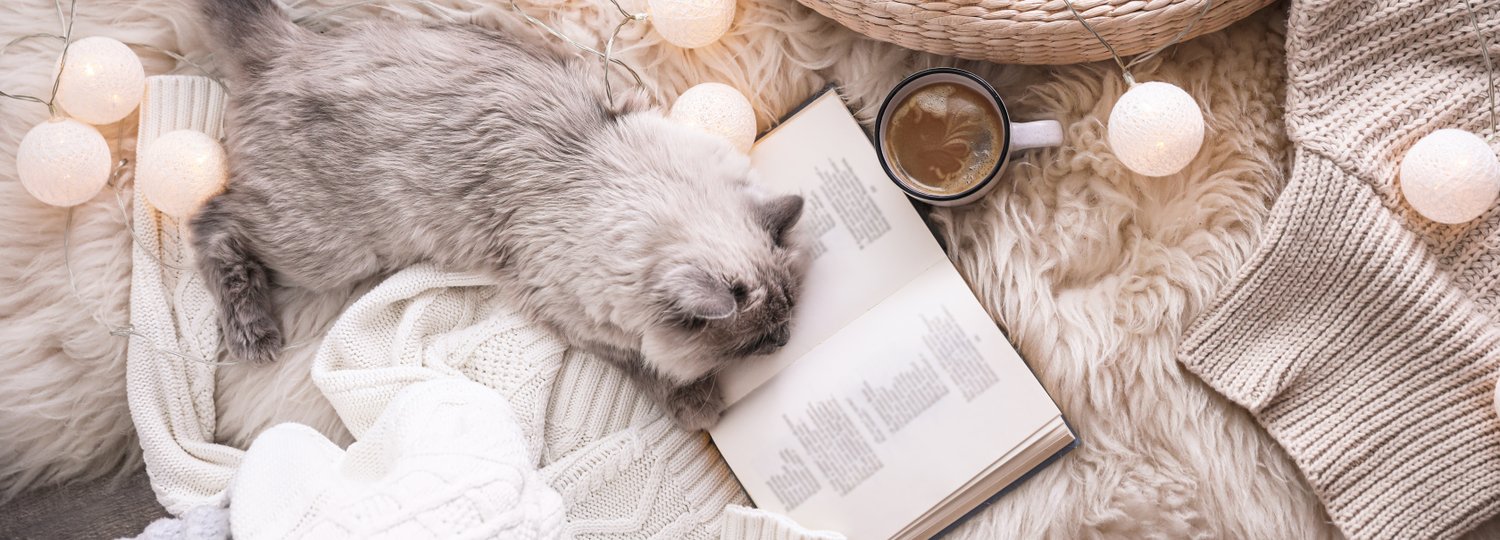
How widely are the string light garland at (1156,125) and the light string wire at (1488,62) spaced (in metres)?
0.28

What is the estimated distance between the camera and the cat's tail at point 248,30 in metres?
1.06

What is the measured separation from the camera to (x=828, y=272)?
111 cm

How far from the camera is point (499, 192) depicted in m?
1.05

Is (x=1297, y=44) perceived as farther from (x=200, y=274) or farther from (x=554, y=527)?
(x=200, y=274)

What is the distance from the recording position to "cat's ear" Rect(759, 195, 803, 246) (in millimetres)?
1001

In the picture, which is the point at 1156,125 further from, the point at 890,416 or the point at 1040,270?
the point at 890,416

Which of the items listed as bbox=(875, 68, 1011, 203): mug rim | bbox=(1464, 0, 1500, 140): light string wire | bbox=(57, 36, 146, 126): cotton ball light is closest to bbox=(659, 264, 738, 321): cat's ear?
bbox=(875, 68, 1011, 203): mug rim

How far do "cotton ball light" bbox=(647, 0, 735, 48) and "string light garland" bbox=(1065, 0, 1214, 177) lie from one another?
41 centimetres

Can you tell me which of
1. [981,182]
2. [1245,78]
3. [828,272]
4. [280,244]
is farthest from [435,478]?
[1245,78]

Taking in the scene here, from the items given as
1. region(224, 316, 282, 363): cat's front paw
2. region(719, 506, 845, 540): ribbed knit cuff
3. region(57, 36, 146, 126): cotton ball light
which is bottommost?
region(719, 506, 845, 540): ribbed knit cuff

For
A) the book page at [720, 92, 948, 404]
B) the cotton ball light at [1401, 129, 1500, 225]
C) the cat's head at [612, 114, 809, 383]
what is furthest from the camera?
the book page at [720, 92, 948, 404]

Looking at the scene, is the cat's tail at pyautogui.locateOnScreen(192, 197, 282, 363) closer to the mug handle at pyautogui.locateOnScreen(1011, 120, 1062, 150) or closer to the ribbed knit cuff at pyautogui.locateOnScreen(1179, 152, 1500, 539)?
the mug handle at pyautogui.locateOnScreen(1011, 120, 1062, 150)

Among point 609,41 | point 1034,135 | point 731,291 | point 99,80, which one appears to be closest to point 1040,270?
point 1034,135

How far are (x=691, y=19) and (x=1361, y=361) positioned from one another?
0.90 m
